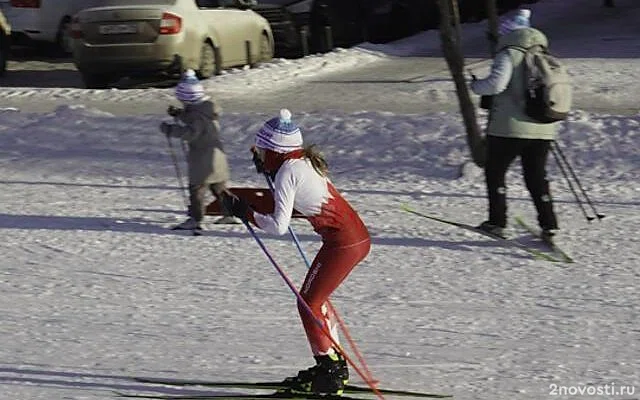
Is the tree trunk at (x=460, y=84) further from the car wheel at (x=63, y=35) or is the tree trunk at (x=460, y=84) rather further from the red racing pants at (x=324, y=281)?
the car wheel at (x=63, y=35)

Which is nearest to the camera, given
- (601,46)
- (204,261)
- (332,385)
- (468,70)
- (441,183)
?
(332,385)

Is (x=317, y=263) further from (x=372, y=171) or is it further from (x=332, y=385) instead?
(x=372, y=171)

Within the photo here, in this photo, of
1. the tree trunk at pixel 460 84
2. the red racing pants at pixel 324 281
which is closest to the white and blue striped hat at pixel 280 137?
the red racing pants at pixel 324 281

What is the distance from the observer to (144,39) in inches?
725

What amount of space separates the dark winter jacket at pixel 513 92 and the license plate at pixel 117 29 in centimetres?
900

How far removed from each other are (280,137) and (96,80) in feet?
41.8

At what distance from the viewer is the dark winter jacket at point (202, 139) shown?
1098 centimetres

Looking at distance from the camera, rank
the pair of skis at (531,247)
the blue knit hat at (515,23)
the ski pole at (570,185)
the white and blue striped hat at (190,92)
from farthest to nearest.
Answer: the ski pole at (570,185) < the white and blue striped hat at (190,92) < the blue knit hat at (515,23) < the pair of skis at (531,247)

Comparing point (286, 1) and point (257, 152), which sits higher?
point (257, 152)

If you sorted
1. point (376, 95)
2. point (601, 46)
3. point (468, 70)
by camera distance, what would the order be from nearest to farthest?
point (376, 95), point (468, 70), point (601, 46)

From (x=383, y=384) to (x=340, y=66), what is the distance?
13315mm

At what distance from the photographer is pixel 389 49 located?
883 inches

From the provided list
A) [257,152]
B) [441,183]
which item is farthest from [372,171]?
[257,152]

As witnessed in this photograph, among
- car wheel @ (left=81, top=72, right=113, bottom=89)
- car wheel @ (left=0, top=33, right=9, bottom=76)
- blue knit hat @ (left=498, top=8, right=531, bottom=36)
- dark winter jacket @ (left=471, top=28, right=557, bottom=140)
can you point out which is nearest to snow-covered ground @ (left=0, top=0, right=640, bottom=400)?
dark winter jacket @ (left=471, top=28, right=557, bottom=140)
